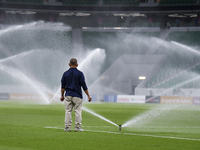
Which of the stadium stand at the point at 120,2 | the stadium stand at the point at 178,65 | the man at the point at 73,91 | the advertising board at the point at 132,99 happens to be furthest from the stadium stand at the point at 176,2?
the man at the point at 73,91

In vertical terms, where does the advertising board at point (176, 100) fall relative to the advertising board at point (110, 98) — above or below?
below

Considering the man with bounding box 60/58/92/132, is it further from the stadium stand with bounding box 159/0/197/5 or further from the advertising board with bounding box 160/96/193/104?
the stadium stand with bounding box 159/0/197/5

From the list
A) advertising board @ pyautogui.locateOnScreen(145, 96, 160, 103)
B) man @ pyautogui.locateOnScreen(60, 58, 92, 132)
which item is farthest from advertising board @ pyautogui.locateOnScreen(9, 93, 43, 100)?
man @ pyautogui.locateOnScreen(60, 58, 92, 132)

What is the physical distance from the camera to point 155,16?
5878 cm

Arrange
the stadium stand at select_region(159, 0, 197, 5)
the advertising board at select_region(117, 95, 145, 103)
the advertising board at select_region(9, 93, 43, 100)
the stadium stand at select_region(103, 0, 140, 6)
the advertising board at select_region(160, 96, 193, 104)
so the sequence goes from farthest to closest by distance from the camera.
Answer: the stadium stand at select_region(103, 0, 140, 6) < the stadium stand at select_region(159, 0, 197, 5) < the advertising board at select_region(9, 93, 43, 100) < the advertising board at select_region(117, 95, 145, 103) < the advertising board at select_region(160, 96, 193, 104)

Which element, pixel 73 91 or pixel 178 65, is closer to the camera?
pixel 73 91

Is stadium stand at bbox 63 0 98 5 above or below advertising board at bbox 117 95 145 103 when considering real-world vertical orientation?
above

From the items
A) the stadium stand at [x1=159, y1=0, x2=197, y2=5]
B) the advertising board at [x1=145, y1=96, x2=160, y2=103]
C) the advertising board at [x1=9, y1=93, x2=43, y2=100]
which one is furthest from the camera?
the stadium stand at [x1=159, y1=0, x2=197, y2=5]

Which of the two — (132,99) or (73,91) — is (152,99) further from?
(73,91)

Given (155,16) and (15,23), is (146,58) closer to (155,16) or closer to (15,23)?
(155,16)

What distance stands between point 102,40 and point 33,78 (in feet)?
40.8

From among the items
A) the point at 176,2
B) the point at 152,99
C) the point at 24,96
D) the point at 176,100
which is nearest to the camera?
the point at 176,100

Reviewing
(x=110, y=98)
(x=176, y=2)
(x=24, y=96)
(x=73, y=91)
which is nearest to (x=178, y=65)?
(x=110, y=98)

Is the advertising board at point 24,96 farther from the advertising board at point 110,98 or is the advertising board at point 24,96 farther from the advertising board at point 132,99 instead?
the advertising board at point 132,99
